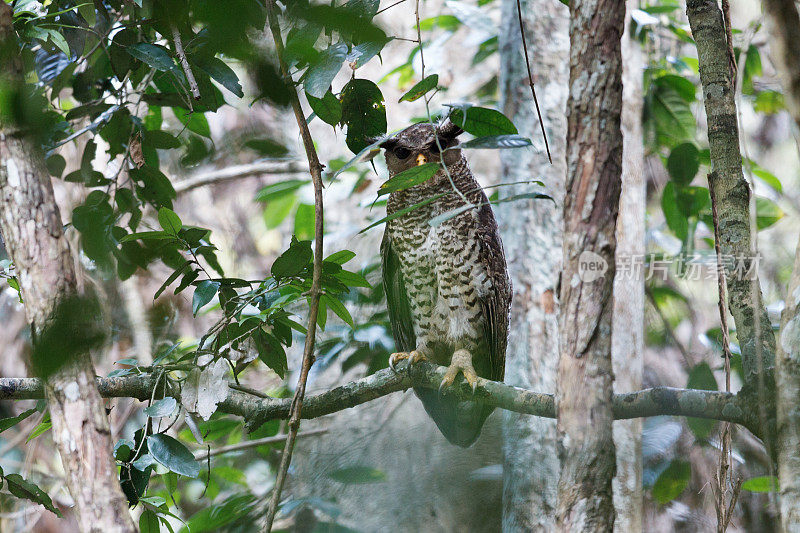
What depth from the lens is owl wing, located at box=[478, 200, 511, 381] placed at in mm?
2645

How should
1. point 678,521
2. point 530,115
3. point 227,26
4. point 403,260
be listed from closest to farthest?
point 227,26 → point 403,260 → point 530,115 → point 678,521

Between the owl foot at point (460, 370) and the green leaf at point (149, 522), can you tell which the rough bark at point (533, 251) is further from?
the green leaf at point (149, 522)

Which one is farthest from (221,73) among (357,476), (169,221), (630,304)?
(630,304)

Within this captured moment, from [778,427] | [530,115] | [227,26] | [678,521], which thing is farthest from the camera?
[678,521]

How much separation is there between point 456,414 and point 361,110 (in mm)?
1389

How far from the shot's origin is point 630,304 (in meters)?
3.41

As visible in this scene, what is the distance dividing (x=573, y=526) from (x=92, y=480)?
29.3 inches

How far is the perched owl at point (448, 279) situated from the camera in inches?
103

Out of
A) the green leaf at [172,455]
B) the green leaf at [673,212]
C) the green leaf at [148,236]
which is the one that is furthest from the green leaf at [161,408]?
the green leaf at [673,212]

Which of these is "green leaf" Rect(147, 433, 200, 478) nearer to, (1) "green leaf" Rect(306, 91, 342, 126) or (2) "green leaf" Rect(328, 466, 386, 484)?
(2) "green leaf" Rect(328, 466, 386, 484)

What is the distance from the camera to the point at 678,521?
3908mm

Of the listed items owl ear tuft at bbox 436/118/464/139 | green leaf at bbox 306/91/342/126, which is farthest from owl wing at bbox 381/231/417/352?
green leaf at bbox 306/91/342/126

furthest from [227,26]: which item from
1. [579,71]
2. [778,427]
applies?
[778,427]

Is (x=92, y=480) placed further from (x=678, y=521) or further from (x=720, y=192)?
(x=678, y=521)
